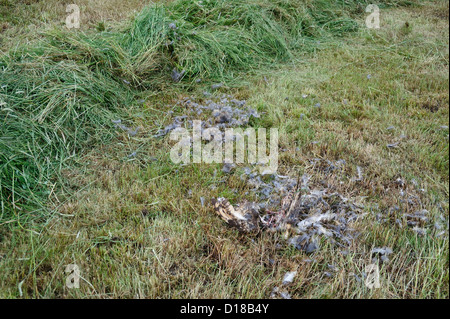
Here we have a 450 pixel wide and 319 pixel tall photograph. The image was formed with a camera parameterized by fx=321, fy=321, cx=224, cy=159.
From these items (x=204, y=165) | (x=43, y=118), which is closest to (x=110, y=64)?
(x=43, y=118)

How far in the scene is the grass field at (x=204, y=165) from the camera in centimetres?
170

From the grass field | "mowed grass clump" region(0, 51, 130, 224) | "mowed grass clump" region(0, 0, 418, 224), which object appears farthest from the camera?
"mowed grass clump" region(0, 0, 418, 224)

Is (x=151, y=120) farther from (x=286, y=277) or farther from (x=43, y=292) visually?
(x=286, y=277)

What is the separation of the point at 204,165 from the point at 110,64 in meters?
1.69

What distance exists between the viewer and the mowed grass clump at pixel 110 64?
2395mm

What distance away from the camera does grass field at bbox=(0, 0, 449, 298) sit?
1.70 m

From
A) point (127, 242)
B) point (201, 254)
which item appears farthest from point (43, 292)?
point (201, 254)

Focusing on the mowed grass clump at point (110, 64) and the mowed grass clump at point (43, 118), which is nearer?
the mowed grass clump at point (43, 118)

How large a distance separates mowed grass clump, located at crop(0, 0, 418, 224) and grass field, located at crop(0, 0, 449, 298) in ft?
0.06

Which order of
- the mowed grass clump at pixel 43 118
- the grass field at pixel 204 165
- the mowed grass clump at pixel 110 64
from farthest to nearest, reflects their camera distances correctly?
the mowed grass clump at pixel 110 64, the mowed grass clump at pixel 43 118, the grass field at pixel 204 165

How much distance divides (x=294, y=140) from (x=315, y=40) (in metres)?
2.54

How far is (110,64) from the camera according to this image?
11.0 feet

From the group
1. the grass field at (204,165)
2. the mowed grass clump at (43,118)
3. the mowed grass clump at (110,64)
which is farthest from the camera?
the mowed grass clump at (110,64)

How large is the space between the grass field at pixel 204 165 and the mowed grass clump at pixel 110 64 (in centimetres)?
2
